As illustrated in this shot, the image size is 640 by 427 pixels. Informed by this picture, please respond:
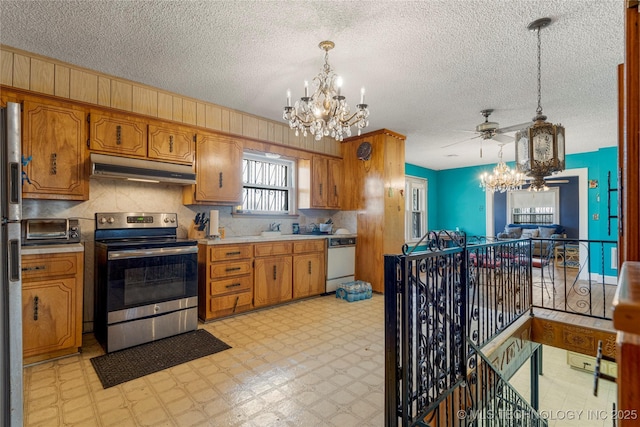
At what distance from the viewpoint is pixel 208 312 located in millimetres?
3406

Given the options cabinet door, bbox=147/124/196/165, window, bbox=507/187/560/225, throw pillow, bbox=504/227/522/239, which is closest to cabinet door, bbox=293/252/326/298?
cabinet door, bbox=147/124/196/165

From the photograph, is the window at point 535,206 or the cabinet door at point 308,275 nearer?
the cabinet door at point 308,275

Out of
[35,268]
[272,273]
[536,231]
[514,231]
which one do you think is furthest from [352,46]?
[536,231]

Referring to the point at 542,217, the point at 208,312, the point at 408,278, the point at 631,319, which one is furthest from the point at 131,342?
the point at 542,217

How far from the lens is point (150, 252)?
2.91 meters

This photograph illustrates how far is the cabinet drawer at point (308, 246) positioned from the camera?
426cm

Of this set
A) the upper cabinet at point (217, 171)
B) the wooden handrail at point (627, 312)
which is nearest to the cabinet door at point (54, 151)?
the upper cabinet at point (217, 171)

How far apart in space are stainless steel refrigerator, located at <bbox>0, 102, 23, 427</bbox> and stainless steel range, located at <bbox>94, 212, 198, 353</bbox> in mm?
1414

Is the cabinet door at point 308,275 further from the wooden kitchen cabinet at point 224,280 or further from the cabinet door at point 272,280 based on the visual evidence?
the wooden kitchen cabinet at point 224,280

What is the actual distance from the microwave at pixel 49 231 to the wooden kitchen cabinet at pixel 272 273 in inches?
71.5

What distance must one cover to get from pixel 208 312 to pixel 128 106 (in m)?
2.39

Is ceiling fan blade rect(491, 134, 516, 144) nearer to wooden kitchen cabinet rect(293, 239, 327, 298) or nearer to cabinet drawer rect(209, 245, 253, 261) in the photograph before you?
wooden kitchen cabinet rect(293, 239, 327, 298)

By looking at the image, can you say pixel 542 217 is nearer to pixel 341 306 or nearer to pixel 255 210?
pixel 341 306

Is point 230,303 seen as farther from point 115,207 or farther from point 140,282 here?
point 115,207
